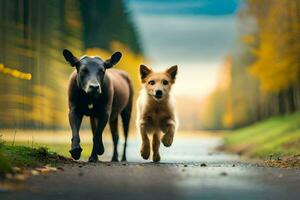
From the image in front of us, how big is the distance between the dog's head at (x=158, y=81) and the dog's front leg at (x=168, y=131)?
1.92 ft

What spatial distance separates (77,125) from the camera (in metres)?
16.9

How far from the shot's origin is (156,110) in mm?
17078

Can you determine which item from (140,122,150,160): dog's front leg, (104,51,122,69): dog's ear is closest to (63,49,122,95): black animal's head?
(104,51,122,69): dog's ear

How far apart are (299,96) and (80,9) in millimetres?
18737

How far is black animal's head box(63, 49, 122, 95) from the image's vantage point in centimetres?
1647

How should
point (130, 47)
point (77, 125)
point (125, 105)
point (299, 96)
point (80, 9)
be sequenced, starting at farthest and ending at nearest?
point (130, 47), point (80, 9), point (299, 96), point (125, 105), point (77, 125)

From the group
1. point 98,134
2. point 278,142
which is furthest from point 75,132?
point 278,142

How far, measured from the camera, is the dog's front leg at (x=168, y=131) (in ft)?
54.7

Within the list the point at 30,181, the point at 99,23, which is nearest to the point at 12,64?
the point at 99,23

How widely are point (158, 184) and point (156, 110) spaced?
5068mm

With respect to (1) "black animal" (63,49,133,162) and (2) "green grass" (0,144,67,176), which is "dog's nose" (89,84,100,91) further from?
(2) "green grass" (0,144,67,176)

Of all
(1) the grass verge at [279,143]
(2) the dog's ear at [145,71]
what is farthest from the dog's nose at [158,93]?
(1) the grass verge at [279,143]

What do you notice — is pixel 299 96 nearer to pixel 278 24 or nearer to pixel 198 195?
pixel 278 24

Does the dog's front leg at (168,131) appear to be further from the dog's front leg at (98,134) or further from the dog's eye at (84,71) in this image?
the dog's eye at (84,71)
